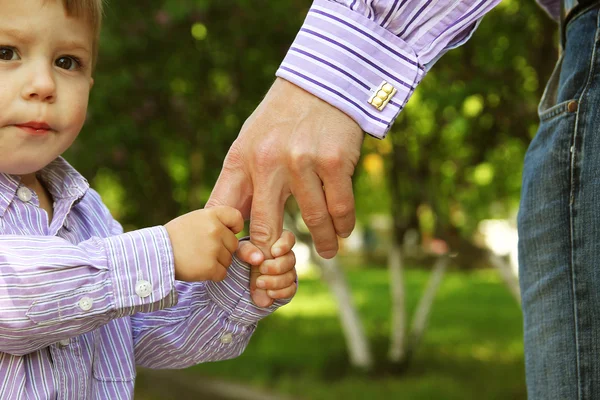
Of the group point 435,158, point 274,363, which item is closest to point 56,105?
point 435,158

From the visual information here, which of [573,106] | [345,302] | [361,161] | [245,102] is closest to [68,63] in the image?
[573,106]

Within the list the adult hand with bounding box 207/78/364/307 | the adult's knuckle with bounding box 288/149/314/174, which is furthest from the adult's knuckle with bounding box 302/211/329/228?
the adult's knuckle with bounding box 288/149/314/174

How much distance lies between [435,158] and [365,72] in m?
5.67

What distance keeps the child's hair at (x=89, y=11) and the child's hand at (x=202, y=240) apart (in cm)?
50

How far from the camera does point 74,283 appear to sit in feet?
4.86

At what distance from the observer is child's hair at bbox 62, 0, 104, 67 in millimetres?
1608

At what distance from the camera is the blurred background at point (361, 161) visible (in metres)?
5.37

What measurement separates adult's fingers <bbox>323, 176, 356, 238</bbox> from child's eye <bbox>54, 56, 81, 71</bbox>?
62 cm

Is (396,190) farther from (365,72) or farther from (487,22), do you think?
(365,72)

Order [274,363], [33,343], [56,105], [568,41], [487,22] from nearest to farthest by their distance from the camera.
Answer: [33,343] → [56,105] → [568,41] → [487,22] → [274,363]

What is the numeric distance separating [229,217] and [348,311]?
588cm

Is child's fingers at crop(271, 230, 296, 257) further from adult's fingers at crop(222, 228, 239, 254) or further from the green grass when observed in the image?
the green grass

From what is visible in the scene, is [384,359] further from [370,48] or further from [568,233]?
[370,48]

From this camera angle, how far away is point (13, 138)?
156 centimetres
